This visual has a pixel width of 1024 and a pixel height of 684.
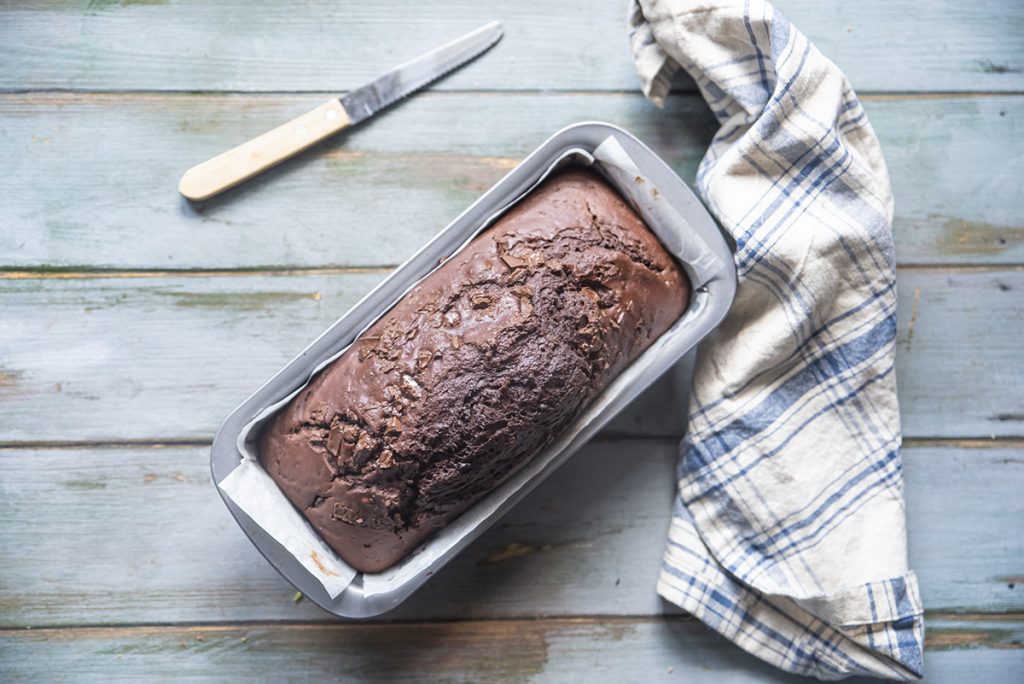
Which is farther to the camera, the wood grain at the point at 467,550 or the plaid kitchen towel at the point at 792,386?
the wood grain at the point at 467,550

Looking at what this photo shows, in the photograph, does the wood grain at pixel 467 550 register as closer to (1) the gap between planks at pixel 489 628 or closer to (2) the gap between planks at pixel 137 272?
(1) the gap between planks at pixel 489 628

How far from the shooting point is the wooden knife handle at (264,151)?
4.41 ft

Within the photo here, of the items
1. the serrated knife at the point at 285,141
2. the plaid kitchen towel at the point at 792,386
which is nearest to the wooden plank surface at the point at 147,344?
the serrated knife at the point at 285,141

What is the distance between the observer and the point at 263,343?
1373 mm

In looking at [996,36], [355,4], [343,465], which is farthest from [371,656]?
[996,36]

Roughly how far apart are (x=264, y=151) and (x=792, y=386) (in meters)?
1.08

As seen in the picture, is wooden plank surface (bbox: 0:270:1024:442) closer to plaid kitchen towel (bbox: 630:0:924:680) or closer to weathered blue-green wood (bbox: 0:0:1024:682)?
weathered blue-green wood (bbox: 0:0:1024:682)

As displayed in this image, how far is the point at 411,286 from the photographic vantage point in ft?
3.83

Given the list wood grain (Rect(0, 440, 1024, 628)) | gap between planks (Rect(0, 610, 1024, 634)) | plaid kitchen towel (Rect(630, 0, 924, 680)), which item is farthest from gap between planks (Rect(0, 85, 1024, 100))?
gap between planks (Rect(0, 610, 1024, 634))

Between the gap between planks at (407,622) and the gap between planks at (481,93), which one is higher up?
the gap between planks at (481,93)

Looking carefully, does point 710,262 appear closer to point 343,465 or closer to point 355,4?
point 343,465

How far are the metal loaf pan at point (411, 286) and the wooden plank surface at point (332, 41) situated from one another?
1.05ft

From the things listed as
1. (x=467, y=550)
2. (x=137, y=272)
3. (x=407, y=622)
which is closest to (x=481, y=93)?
(x=137, y=272)

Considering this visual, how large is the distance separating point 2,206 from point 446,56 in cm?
91
